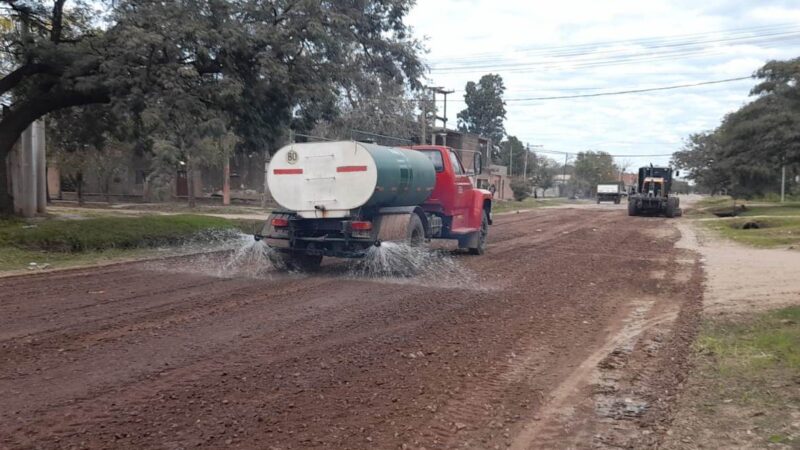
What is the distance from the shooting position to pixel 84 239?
49.9 feet

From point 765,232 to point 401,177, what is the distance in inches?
724

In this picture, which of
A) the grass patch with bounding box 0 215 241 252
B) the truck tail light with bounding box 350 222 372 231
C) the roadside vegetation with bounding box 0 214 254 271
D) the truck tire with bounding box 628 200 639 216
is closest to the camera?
the truck tail light with bounding box 350 222 372 231

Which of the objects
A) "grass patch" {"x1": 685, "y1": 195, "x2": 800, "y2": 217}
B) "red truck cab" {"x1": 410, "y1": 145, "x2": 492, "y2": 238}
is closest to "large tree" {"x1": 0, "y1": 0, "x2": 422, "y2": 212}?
"red truck cab" {"x1": 410, "y1": 145, "x2": 492, "y2": 238}

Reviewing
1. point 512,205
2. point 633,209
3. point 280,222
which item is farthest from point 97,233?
point 512,205

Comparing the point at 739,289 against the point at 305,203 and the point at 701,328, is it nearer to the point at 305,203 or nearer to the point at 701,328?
the point at 701,328

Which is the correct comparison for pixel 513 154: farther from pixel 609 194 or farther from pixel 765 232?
pixel 765 232

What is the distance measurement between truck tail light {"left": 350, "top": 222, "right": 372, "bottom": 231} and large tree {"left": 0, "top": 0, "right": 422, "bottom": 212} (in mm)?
5555

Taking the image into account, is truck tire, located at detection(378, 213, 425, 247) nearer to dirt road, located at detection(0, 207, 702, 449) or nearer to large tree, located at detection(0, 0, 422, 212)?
dirt road, located at detection(0, 207, 702, 449)

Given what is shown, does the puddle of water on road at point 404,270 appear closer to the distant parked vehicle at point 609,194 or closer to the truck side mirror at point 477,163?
the truck side mirror at point 477,163

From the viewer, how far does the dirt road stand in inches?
191

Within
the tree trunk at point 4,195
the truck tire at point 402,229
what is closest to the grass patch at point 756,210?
the truck tire at point 402,229

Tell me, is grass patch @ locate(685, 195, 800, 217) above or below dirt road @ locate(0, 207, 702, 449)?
above

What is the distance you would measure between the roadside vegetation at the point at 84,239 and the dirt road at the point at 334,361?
213cm

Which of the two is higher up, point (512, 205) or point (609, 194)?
point (609, 194)
